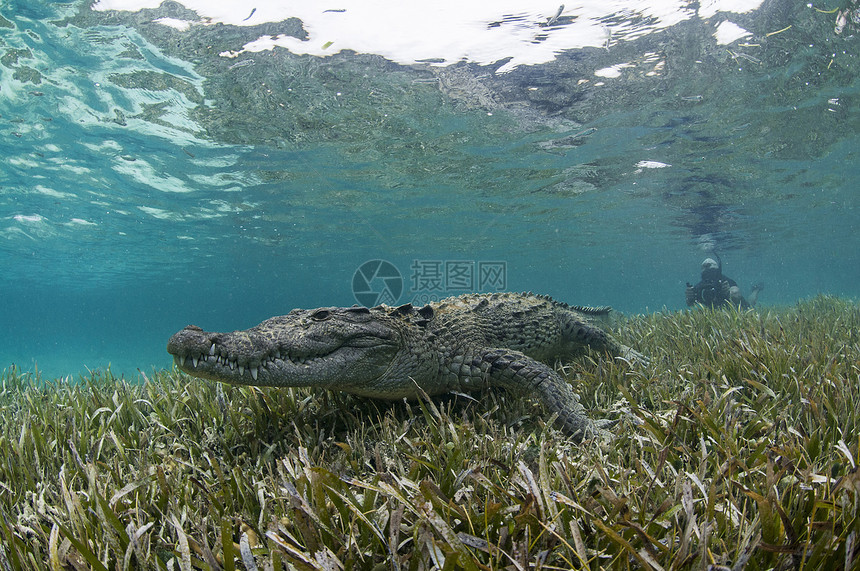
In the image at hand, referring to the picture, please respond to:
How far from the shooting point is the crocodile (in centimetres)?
246

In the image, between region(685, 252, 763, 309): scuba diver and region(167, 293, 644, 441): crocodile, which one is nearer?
A: region(167, 293, 644, 441): crocodile

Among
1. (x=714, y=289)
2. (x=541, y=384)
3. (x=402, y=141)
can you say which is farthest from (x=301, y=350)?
(x=714, y=289)

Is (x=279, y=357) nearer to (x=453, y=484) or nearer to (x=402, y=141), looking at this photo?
(x=453, y=484)

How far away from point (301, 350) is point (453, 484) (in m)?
1.40

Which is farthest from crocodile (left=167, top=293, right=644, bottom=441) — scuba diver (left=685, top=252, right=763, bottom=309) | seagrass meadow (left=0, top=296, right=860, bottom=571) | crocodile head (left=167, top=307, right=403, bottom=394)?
scuba diver (left=685, top=252, right=763, bottom=309)

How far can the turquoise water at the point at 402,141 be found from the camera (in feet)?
30.6

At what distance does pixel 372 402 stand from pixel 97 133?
1416cm

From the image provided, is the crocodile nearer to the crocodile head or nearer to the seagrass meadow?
the crocodile head

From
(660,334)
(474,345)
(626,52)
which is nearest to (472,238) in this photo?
(626,52)

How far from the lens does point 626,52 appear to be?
9344 mm

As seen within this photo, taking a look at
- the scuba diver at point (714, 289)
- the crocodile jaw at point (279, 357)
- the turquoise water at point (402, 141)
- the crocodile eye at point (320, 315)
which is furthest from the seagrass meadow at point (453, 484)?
the scuba diver at point (714, 289)

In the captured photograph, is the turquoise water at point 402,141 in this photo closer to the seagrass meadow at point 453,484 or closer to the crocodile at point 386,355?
the seagrass meadow at point 453,484

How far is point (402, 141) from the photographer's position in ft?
44.8

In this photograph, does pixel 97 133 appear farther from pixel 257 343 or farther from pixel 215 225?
pixel 257 343
